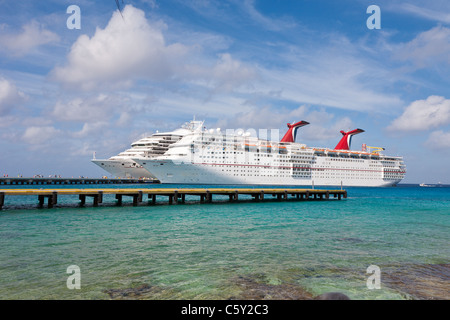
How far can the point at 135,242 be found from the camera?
43.4ft

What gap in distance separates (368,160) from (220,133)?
151 ft

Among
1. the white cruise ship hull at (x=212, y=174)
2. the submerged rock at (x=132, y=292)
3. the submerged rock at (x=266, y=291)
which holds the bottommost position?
the submerged rock at (x=266, y=291)

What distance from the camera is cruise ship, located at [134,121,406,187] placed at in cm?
6181

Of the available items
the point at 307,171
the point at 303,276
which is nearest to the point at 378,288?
the point at 303,276

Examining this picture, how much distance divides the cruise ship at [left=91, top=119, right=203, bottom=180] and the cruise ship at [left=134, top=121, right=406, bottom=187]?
8164 mm

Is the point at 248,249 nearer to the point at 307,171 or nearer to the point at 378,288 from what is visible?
the point at 378,288

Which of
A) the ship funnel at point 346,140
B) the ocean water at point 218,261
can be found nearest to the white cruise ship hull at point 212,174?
the ship funnel at point 346,140

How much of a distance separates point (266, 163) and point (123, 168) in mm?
35551

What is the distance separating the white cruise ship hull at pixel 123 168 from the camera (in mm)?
74650

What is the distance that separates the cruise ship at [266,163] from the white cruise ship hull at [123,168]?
14613mm

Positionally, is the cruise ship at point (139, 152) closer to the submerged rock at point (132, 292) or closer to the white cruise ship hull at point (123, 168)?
the white cruise ship hull at point (123, 168)

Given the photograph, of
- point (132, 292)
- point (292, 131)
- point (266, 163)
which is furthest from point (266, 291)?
point (292, 131)

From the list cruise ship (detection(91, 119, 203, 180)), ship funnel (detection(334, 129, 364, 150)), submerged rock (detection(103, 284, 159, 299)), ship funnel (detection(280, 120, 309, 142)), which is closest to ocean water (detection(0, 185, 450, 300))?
submerged rock (detection(103, 284, 159, 299))

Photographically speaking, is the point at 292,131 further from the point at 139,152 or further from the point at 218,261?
the point at 218,261
